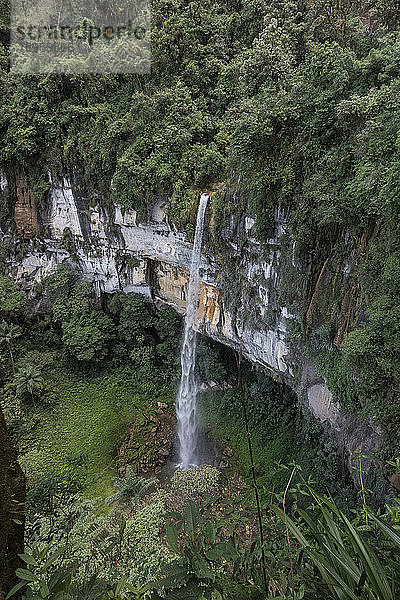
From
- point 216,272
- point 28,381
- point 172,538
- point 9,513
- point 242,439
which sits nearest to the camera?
point 9,513

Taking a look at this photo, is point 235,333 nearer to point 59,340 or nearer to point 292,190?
point 292,190

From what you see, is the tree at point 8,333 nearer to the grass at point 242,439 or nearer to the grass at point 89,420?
the grass at point 89,420

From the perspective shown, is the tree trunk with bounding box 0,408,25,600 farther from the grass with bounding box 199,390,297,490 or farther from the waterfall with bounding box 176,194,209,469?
the waterfall with bounding box 176,194,209,469

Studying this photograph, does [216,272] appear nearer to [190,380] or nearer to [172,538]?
[190,380]

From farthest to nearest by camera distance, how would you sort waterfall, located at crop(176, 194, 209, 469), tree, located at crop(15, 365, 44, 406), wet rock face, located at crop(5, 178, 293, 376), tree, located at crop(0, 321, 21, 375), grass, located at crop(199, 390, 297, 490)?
tree, located at crop(0, 321, 21, 375) < tree, located at crop(15, 365, 44, 406) < waterfall, located at crop(176, 194, 209, 469) < grass, located at crop(199, 390, 297, 490) < wet rock face, located at crop(5, 178, 293, 376)

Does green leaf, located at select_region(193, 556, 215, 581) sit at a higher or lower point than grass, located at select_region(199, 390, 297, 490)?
higher

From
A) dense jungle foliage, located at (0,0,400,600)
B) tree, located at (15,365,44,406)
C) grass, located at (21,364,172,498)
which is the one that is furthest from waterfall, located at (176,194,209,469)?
tree, located at (15,365,44,406)

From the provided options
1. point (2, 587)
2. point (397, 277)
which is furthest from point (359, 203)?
point (2, 587)

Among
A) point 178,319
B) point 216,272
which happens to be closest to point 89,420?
point 178,319
